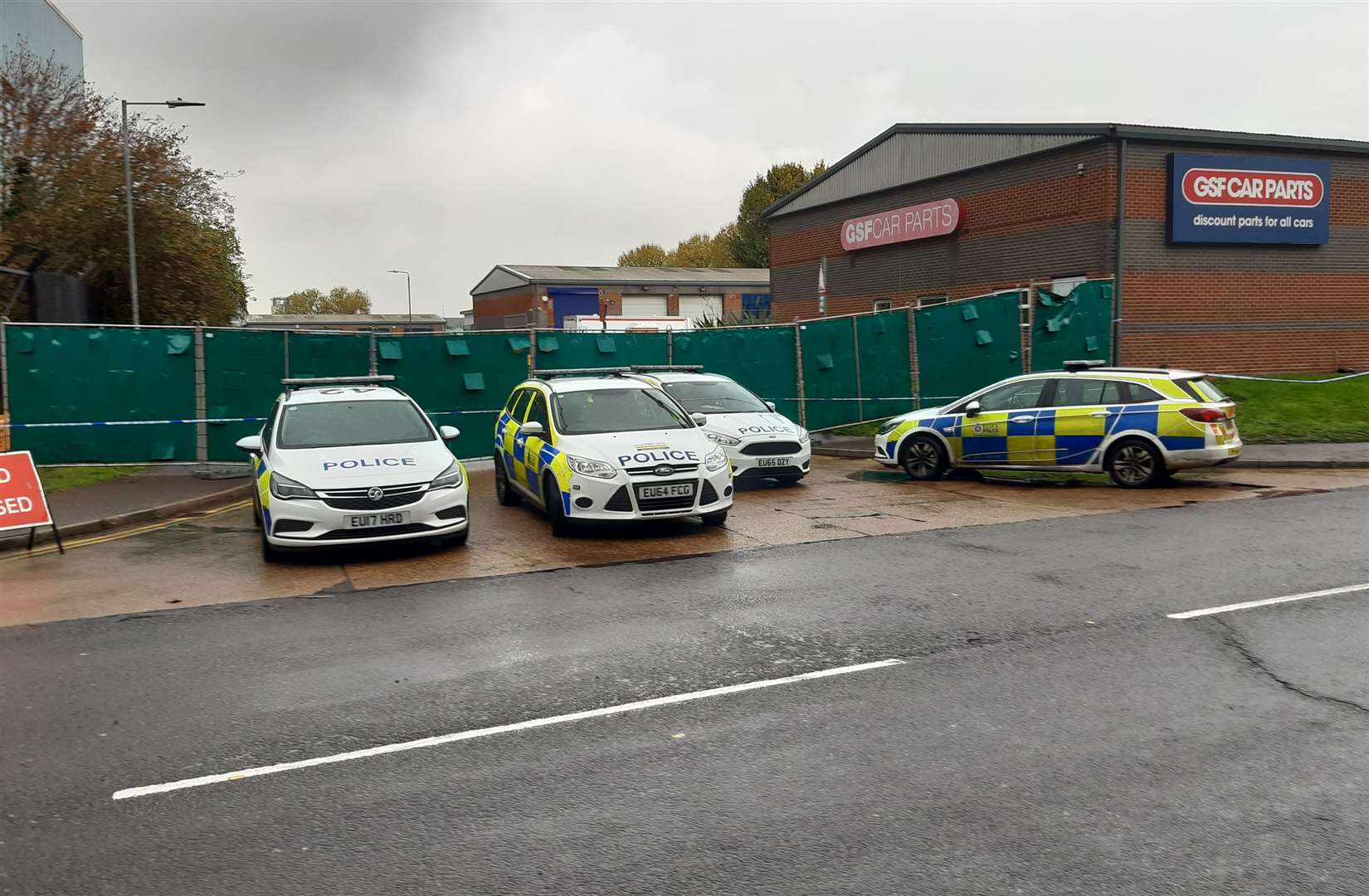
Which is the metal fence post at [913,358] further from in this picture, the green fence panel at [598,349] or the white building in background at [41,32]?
the white building in background at [41,32]

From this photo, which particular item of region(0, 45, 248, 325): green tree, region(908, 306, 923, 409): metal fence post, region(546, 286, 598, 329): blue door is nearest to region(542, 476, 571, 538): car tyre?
region(908, 306, 923, 409): metal fence post

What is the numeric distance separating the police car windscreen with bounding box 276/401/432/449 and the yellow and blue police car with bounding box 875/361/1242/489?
754 cm

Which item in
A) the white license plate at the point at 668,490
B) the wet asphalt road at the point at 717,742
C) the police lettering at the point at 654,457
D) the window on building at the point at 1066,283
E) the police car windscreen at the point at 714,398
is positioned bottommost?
the wet asphalt road at the point at 717,742

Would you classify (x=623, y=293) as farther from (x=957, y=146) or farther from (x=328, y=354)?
(x=328, y=354)

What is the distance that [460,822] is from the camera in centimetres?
414

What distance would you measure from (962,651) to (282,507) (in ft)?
19.7

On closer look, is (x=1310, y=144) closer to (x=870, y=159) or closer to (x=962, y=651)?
(x=870, y=159)

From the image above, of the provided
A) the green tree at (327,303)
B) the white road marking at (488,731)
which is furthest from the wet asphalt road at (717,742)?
the green tree at (327,303)

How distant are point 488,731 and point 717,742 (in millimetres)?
1102

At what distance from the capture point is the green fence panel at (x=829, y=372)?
20250mm

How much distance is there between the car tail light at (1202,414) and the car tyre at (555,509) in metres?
7.86

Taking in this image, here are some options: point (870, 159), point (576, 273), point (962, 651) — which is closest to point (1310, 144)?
point (870, 159)

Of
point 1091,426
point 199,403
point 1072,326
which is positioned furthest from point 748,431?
point 1072,326

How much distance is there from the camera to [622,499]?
34.3ft
